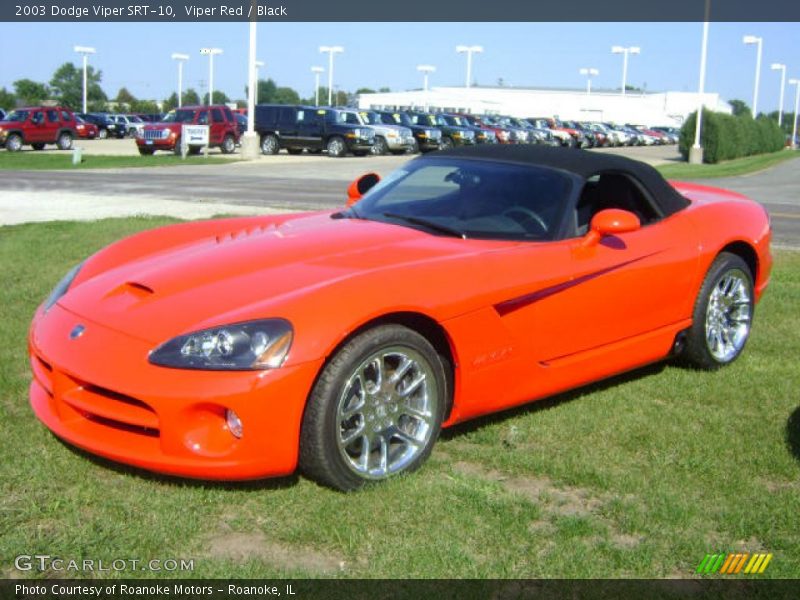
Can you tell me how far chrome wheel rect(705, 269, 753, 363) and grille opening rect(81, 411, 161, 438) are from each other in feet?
11.0

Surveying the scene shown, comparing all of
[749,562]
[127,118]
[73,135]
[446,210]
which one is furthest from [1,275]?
[127,118]

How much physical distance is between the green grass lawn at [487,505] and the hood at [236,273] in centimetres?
65

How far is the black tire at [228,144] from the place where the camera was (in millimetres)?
35906

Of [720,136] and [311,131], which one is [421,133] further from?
[720,136]

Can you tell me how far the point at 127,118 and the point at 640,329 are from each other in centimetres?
5602

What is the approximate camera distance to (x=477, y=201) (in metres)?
4.88

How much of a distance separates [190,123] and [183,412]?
106 ft

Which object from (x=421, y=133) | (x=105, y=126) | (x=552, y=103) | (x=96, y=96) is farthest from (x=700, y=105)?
(x=96, y=96)

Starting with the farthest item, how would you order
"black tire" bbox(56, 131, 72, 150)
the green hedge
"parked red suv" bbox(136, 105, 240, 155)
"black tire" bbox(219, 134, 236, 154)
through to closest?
the green hedge, "black tire" bbox(56, 131, 72, 150), "black tire" bbox(219, 134, 236, 154), "parked red suv" bbox(136, 105, 240, 155)

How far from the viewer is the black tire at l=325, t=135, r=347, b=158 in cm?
3606

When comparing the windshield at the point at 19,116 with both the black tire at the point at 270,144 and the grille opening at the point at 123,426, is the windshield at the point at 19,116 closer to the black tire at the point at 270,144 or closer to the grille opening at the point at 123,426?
the black tire at the point at 270,144

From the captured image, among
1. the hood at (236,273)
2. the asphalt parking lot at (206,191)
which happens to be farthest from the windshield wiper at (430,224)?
the asphalt parking lot at (206,191)

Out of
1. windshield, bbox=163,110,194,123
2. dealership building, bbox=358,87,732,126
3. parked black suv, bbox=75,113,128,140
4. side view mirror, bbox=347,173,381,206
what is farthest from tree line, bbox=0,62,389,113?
side view mirror, bbox=347,173,381,206

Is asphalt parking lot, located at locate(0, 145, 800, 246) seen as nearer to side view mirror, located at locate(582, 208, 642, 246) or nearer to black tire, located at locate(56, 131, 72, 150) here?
side view mirror, located at locate(582, 208, 642, 246)
